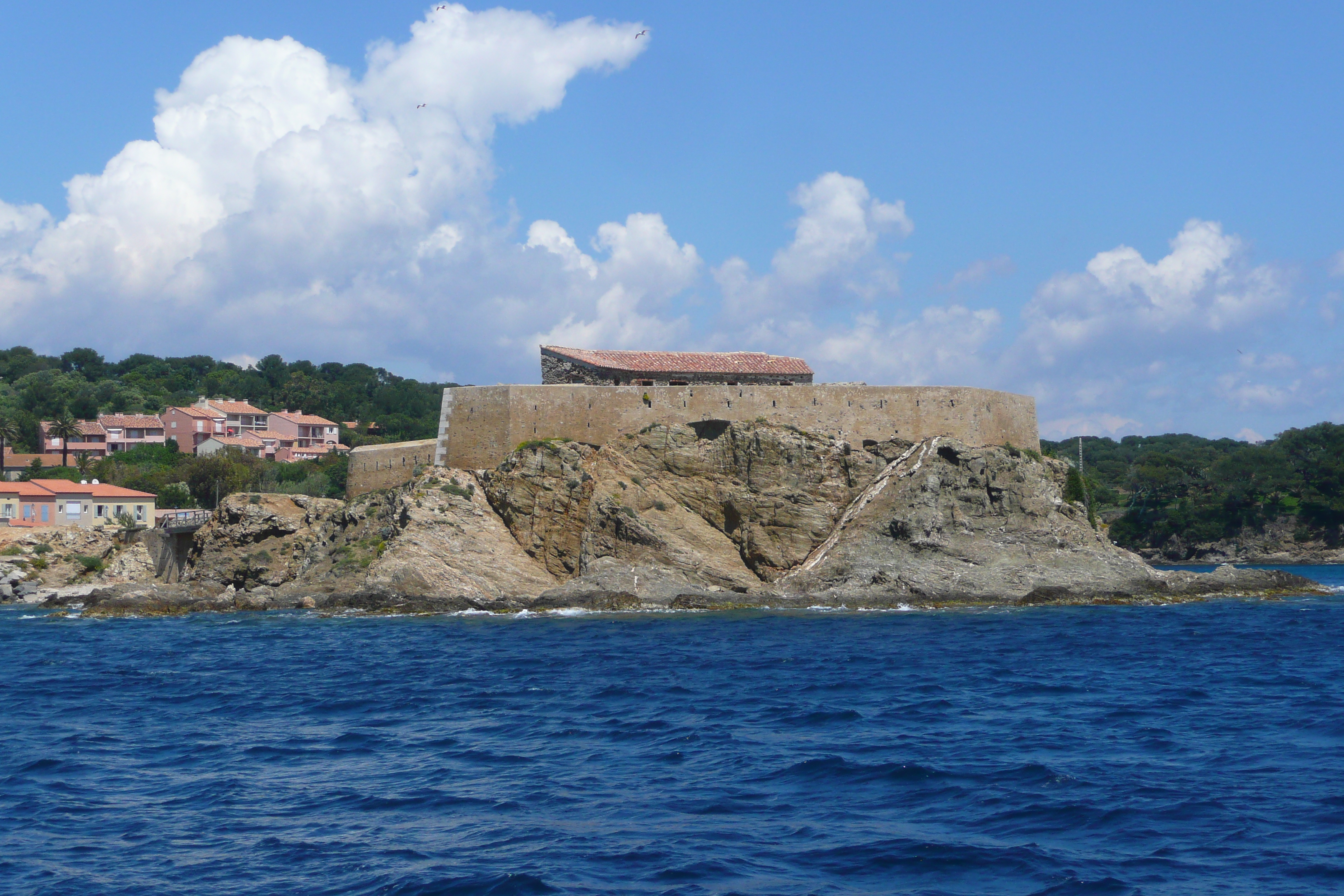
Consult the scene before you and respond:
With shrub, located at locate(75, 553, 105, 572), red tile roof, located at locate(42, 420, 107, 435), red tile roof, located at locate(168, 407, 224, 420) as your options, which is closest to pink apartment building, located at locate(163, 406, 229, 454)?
red tile roof, located at locate(168, 407, 224, 420)

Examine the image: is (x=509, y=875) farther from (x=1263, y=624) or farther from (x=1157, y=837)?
(x=1263, y=624)

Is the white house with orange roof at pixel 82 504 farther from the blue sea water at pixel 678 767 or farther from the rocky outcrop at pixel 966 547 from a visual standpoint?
the rocky outcrop at pixel 966 547

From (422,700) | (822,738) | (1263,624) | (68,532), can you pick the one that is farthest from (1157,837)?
(68,532)

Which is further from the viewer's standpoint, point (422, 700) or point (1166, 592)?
point (1166, 592)

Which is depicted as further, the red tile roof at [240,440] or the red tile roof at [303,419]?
the red tile roof at [303,419]

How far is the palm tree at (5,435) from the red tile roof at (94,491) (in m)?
15.8

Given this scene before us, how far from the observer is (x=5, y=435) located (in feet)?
248

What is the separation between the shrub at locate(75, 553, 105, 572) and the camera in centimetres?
4903

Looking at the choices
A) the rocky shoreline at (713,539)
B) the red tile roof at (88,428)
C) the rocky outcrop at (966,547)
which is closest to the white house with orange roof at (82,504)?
the rocky shoreline at (713,539)

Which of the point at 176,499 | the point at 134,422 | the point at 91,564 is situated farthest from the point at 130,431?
the point at 91,564

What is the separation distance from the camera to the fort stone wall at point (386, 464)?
40.7m

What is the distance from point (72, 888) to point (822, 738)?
955 centimetres

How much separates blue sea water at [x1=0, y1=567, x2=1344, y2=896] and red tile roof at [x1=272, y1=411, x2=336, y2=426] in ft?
223

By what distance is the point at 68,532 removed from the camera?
169ft
